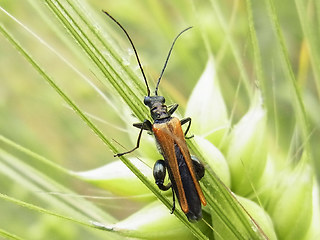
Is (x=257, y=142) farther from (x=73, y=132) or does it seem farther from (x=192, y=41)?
(x=73, y=132)

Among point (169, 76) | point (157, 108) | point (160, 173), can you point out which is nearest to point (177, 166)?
point (160, 173)

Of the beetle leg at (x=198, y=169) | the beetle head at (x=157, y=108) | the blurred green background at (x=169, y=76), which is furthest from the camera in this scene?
the blurred green background at (x=169, y=76)

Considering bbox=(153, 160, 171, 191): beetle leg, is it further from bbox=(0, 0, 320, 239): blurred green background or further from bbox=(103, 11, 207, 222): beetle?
bbox=(0, 0, 320, 239): blurred green background

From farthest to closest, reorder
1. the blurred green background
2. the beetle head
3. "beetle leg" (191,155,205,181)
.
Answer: the blurred green background
the beetle head
"beetle leg" (191,155,205,181)

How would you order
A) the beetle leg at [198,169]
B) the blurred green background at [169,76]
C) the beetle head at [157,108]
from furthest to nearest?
the blurred green background at [169,76], the beetle head at [157,108], the beetle leg at [198,169]

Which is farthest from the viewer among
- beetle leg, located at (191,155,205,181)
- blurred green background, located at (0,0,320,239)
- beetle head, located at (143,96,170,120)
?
blurred green background, located at (0,0,320,239)

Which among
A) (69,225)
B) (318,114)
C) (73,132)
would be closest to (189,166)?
(318,114)

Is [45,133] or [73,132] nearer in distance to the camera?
[73,132]

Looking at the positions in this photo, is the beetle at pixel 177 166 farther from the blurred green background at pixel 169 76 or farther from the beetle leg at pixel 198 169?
the blurred green background at pixel 169 76

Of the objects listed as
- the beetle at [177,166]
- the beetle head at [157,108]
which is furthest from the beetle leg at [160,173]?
the beetle head at [157,108]

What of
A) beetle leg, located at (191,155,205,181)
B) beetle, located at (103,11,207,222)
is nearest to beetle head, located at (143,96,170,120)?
beetle, located at (103,11,207,222)

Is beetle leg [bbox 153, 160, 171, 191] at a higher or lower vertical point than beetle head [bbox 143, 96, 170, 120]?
lower
